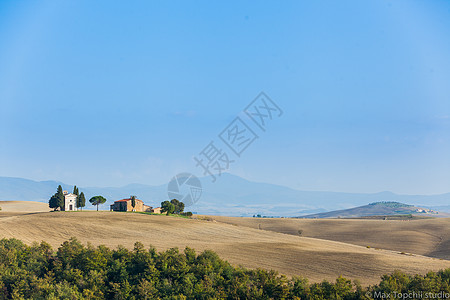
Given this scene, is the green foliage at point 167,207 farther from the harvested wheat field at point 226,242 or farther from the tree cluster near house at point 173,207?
the harvested wheat field at point 226,242

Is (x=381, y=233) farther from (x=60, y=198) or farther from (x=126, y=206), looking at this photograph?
(x=60, y=198)

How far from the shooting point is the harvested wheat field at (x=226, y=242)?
56312mm

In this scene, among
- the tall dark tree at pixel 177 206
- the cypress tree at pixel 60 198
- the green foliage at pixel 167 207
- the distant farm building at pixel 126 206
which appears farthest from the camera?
the tall dark tree at pixel 177 206

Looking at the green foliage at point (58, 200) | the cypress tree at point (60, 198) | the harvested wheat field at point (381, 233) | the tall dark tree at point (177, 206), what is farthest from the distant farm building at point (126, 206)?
the harvested wheat field at point (381, 233)

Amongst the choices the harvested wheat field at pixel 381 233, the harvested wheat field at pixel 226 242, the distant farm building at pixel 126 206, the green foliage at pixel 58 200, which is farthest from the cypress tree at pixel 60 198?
the harvested wheat field at pixel 381 233

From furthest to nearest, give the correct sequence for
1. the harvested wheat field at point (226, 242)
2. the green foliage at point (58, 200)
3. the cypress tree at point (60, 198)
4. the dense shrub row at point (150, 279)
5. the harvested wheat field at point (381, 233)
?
the cypress tree at point (60, 198)
the green foliage at point (58, 200)
the harvested wheat field at point (381, 233)
the harvested wheat field at point (226, 242)
the dense shrub row at point (150, 279)

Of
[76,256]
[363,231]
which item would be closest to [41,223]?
[76,256]

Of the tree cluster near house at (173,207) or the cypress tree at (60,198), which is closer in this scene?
the cypress tree at (60,198)

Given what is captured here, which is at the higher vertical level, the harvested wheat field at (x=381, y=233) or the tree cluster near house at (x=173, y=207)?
the tree cluster near house at (x=173, y=207)

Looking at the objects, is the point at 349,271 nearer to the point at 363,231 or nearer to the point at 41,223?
the point at 41,223

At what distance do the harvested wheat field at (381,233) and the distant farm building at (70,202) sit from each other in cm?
5215

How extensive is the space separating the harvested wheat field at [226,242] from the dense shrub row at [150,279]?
966 cm

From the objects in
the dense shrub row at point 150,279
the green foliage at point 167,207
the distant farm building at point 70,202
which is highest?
the distant farm building at point 70,202

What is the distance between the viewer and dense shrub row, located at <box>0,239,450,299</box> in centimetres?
4041
